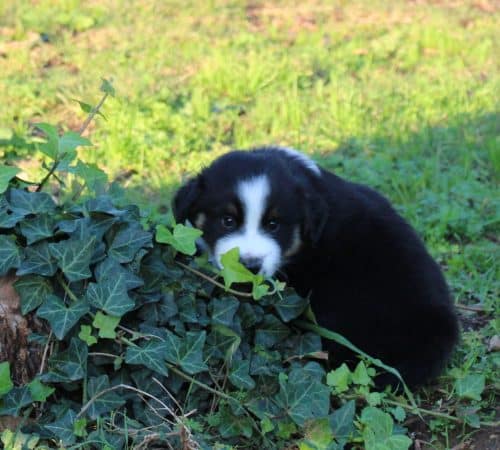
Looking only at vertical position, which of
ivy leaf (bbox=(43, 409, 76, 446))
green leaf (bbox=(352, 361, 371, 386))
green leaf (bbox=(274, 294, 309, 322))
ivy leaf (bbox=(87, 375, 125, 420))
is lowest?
green leaf (bbox=(352, 361, 371, 386))

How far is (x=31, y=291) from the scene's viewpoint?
2.96 metres

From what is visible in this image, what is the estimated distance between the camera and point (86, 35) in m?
7.78

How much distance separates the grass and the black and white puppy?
387 mm

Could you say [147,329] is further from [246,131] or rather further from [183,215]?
[246,131]

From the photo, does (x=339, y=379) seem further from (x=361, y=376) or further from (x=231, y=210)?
(x=231, y=210)

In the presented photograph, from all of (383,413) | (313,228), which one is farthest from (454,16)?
(383,413)

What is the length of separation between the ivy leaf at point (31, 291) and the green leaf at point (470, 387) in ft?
5.07

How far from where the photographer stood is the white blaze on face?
11.5 feet

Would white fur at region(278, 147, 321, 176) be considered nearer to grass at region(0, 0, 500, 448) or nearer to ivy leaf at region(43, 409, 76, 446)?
grass at region(0, 0, 500, 448)

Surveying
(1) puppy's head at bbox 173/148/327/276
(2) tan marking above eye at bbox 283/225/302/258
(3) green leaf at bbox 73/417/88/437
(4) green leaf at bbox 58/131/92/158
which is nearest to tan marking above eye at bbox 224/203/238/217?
(1) puppy's head at bbox 173/148/327/276

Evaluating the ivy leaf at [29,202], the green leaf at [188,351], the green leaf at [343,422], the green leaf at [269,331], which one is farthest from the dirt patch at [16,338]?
the green leaf at [343,422]

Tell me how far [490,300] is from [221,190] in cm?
151

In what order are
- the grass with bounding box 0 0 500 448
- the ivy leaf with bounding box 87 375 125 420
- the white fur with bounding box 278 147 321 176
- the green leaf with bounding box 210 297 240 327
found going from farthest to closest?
the grass with bounding box 0 0 500 448
the white fur with bounding box 278 147 321 176
the green leaf with bounding box 210 297 240 327
the ivy leaf with bounding box 87 375 125 420

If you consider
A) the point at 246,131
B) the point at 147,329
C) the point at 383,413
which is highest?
the point at 147,329
